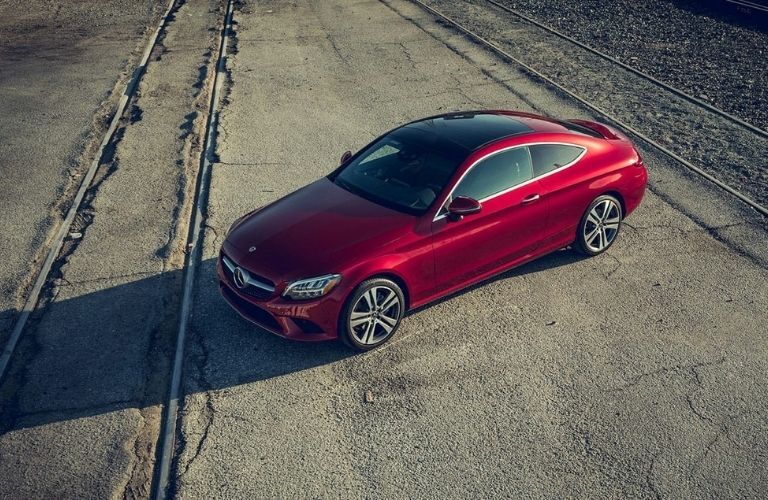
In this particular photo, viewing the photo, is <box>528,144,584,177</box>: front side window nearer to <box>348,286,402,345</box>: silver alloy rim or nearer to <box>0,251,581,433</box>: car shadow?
<box>0,251,581,433</box>: car shadow

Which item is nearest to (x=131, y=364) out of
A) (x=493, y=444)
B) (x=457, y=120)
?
(x=493, y=444)

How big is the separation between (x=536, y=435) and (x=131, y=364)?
3.54 metres

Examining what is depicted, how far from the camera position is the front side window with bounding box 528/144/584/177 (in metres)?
7.74

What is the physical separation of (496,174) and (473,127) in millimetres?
714

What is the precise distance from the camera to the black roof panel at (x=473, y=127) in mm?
7621

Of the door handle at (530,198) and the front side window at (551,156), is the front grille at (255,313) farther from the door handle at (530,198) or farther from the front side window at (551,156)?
the front side window at (551,156)

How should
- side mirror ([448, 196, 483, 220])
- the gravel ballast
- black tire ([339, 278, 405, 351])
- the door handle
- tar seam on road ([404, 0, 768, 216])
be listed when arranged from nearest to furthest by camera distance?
1. black tire ([339, 278, 405, 351])
2. side mirror ([448, 196, 483, 220])
3. the door handle
4. tar seam on road ([404, 0, 768, 216])
5. the gravel ballast

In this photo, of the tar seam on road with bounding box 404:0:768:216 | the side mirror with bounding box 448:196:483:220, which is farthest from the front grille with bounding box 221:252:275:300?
the tar seam on road with bounding box 404:0:768:216

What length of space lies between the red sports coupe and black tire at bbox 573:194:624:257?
0.01 metres

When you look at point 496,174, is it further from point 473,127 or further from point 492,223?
point 473,127

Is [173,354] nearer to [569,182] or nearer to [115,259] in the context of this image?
[115,259]

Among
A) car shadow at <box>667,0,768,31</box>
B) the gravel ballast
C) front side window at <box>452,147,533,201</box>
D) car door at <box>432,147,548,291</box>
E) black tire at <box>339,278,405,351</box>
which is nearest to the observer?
black tire at <box>339,278,405,351</box>

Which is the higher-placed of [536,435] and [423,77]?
[536,435]

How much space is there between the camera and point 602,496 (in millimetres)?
5379
